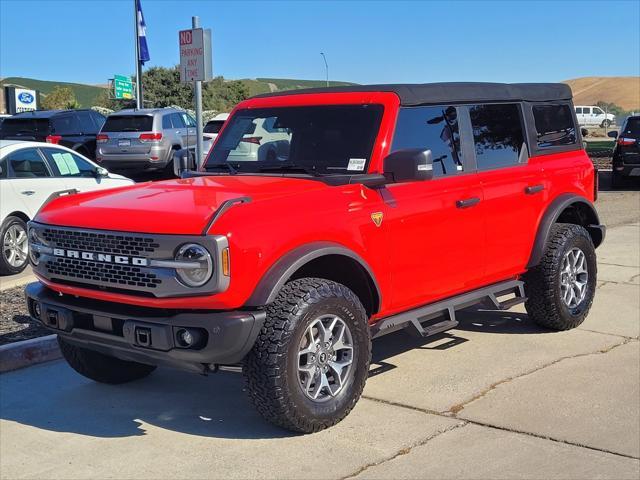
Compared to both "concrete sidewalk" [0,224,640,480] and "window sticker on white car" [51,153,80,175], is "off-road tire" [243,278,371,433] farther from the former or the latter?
"window sticker on white car" [51,153,80,175]

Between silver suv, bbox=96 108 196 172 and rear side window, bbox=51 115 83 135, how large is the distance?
1.02 meters

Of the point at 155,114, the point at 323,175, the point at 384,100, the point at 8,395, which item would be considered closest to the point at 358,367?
the point at 323,175

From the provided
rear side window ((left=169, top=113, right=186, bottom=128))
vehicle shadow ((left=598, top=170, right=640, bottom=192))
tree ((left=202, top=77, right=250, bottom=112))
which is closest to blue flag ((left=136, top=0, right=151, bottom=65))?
rear side window ((left=169, top=113, right=186, bottom=128))

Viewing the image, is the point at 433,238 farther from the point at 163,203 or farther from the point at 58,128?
the point at 58,128

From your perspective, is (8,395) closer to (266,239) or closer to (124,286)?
(124,286)

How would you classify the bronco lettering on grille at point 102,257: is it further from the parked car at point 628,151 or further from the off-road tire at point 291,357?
the parked car at point 628,151

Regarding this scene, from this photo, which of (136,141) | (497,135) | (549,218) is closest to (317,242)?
(497,135)

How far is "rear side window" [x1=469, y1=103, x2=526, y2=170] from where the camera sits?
238 inches

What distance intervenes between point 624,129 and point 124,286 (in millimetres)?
16857

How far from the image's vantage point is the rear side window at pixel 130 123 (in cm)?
1928

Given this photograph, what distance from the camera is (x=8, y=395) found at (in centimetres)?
549

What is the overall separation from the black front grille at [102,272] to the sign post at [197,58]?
225 inches

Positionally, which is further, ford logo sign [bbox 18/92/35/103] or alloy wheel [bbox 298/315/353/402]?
ford logo sign [bbox 18/92/35/103]

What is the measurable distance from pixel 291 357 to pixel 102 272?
1.15 m
